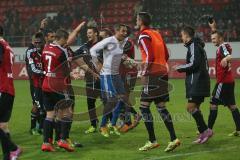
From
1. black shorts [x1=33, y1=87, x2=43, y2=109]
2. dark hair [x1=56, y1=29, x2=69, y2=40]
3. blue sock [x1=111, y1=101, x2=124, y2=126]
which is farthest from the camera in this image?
blue sock [x1=111, y1=101, x2=124, y2=126]

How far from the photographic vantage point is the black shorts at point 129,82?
1208 cm

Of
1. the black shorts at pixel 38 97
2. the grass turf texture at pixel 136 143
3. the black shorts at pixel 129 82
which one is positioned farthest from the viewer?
the black shorts at pixel 129 82

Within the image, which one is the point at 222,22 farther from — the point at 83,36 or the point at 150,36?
the point at 150,36

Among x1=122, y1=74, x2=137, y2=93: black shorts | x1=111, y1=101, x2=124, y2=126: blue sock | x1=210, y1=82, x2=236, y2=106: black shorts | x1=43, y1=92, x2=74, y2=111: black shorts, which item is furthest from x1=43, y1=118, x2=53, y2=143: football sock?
x1=210, y1=82, x2=236, y2=106: black shorts

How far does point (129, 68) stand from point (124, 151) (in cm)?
339

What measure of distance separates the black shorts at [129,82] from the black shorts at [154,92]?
2.64 meters

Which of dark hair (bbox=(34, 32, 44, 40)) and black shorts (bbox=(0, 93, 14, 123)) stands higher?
dark hair (bbox=(34, 32, 44, 40))

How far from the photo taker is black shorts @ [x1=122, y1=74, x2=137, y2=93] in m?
12.1

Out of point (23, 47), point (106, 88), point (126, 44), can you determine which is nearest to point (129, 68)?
point (126, 44)

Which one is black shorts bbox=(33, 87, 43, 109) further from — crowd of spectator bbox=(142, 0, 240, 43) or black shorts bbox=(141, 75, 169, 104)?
crowd of spectator bbox=(142, 0, 240, 43)

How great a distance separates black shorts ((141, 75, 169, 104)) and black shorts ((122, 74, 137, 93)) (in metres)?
2.64

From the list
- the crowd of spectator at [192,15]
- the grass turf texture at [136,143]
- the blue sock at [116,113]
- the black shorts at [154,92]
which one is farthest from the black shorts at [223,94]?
the crowd of spectator at [192,15]

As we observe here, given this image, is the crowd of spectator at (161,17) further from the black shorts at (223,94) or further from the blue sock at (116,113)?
the black shorts at (223,94)

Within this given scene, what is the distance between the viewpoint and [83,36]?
28.4 meters
